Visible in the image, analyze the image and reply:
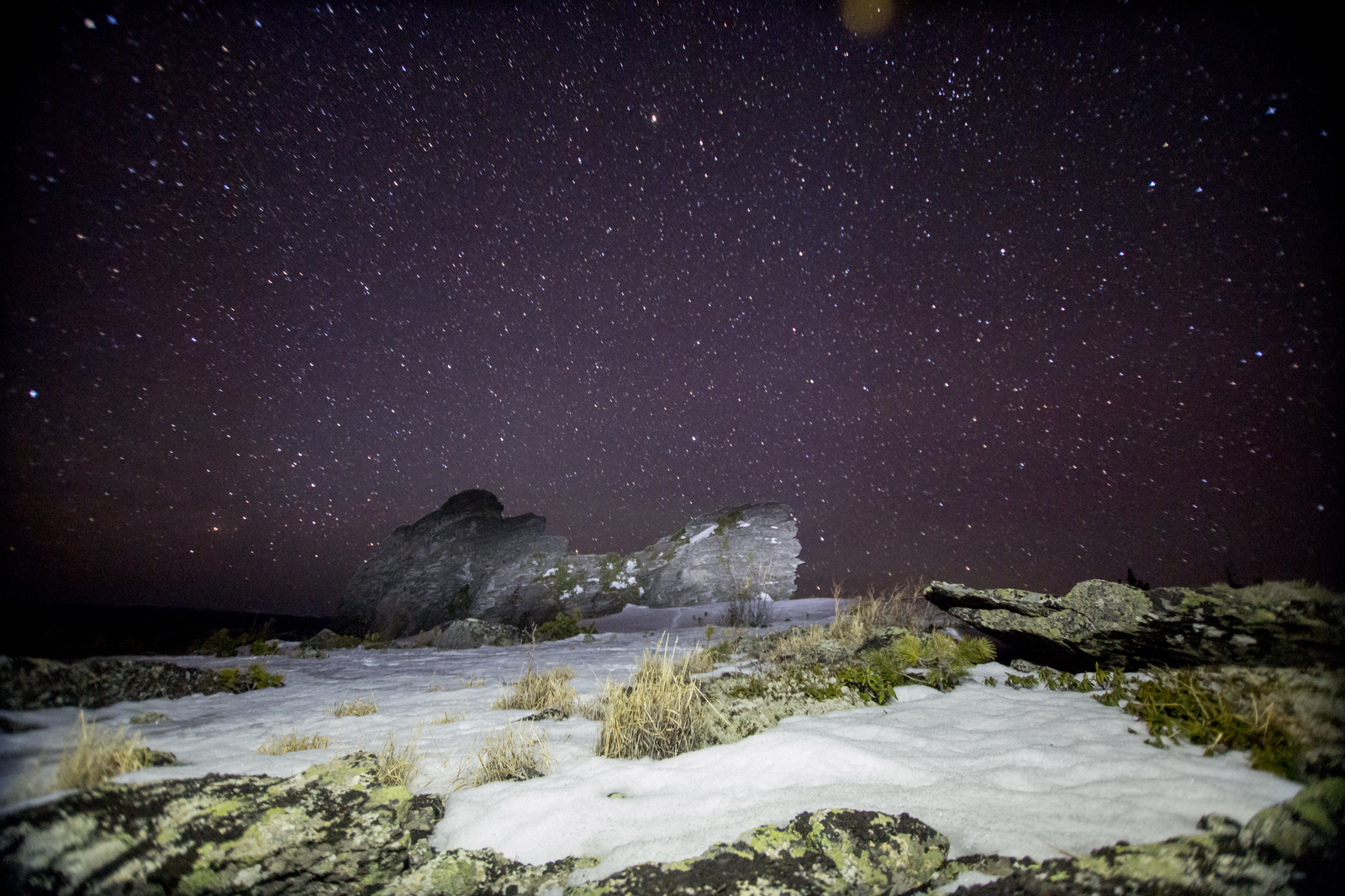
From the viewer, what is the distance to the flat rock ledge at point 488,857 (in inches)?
66.3

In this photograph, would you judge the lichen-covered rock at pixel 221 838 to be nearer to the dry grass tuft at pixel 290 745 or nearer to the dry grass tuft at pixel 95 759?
the dry grass tuft at pixel 95 759

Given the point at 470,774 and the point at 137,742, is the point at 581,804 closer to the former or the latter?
the point at 470,774

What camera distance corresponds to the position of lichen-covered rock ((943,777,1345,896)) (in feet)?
5.18

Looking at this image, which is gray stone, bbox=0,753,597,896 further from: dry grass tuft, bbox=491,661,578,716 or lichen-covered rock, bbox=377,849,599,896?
dry grass tuft, bbox=491,661,578,716

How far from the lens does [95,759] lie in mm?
2375

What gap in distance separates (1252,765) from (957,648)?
370 centimetres

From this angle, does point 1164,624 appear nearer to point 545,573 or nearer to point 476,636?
point 476,636

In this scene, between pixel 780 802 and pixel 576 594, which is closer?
pixel 780 802

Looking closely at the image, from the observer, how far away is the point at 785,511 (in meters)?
23.2

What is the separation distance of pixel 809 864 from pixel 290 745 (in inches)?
149

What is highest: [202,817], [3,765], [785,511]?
[785,511]

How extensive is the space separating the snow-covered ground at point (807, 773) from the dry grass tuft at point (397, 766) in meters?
0.13

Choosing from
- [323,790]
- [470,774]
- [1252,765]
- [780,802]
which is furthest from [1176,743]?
[323,790]

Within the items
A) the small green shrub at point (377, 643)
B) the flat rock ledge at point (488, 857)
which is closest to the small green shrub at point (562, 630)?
the small green shrub at point (377, 643)
